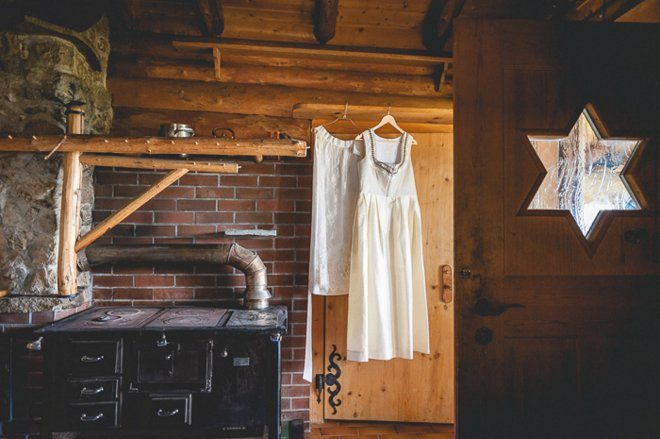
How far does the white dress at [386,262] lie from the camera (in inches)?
92.0

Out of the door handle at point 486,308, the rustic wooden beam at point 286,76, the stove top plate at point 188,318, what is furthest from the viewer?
the rustic wooden beam at point 286,76

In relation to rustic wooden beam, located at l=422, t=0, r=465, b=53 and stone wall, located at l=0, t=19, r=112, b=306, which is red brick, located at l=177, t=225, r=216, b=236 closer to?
stone wall, located at l=0, t=19, r=112, b=306

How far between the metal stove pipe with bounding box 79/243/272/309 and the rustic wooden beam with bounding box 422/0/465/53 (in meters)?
1.79

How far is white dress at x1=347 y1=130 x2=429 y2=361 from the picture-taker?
2338 millimetres

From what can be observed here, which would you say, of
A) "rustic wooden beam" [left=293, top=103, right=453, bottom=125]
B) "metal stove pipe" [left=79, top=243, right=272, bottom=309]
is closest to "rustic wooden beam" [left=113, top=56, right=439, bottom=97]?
"rustic wooden beam" [left=293, top=103, right=453, bottom=125]

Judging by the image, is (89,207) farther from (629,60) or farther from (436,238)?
(629,60)

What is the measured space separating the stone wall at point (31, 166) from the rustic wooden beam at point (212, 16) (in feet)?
2.34

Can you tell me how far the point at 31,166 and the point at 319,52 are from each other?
1.79 m

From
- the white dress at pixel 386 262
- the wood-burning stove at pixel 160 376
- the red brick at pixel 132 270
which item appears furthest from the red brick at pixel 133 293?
the white dress at pixel 386 262

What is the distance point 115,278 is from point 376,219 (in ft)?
5.47

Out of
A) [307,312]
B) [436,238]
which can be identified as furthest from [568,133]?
[307,312]

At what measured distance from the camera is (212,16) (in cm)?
234

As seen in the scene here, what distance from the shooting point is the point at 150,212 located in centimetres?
251

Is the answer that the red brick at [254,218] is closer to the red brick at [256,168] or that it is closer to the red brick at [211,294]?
the red brick at [256,168]
